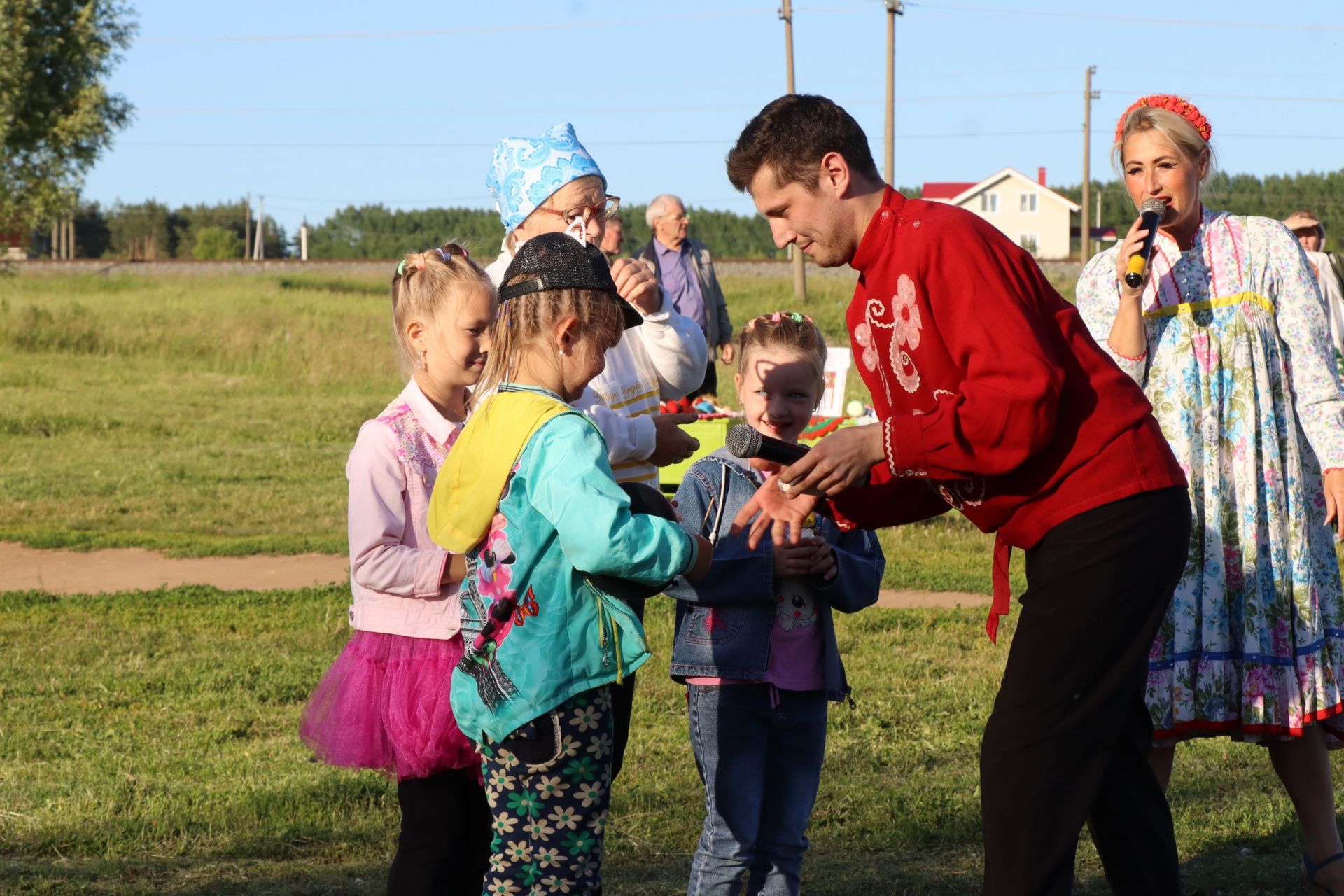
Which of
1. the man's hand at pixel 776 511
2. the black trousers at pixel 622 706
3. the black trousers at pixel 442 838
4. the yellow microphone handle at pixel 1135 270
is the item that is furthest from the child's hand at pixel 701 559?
the yellow microphone handle at pixel 1135 270

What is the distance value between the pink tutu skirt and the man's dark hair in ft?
4.29

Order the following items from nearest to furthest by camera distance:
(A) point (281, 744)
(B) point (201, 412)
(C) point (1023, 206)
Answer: (A) point (281, 744), (B) point (201, 412), (C) point (1023, 206)

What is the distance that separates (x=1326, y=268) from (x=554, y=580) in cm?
730

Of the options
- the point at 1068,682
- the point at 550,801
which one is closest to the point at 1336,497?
the point at 1068,682

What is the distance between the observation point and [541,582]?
279 centimetres

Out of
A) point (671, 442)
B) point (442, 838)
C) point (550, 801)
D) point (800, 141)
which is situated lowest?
point (442, 838)

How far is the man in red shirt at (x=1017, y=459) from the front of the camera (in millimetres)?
2637

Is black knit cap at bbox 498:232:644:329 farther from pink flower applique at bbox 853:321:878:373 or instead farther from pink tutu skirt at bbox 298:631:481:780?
pink tutu skirt at bbox 298:631:481:780

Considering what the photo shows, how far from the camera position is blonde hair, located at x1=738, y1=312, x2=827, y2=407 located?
140 inches

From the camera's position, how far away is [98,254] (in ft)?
278

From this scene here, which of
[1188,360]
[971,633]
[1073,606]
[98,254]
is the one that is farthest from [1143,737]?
[98,254]

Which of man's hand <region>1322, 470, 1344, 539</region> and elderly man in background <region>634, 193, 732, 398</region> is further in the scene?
elderly man in background <region>634, 193, 732, 398</region>

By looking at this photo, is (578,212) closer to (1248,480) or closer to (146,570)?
(1248,480)

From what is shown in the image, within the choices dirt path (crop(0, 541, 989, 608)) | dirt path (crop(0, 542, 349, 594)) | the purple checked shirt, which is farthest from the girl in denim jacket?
the purple checked shirt
